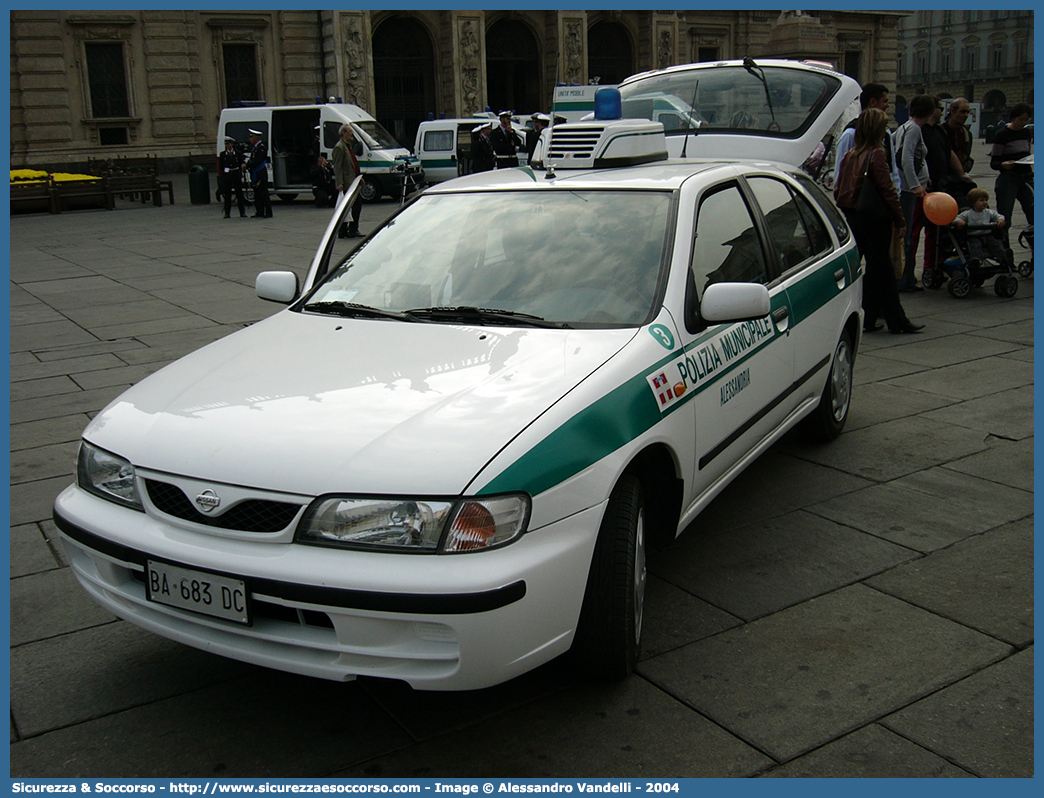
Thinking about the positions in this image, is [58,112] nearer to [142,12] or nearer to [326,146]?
[142,12]

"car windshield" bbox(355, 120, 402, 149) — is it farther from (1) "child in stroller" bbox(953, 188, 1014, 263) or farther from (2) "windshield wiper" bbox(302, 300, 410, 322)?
(2) "windshield wiper" bbox(302, 300, 410, 322)

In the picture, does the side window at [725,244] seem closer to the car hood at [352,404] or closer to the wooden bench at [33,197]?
the car hood at [352,404]

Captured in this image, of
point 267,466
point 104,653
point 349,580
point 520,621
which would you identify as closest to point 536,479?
point 520,621

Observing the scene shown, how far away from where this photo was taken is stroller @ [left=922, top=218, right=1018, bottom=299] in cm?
981

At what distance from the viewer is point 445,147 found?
83.9 ft

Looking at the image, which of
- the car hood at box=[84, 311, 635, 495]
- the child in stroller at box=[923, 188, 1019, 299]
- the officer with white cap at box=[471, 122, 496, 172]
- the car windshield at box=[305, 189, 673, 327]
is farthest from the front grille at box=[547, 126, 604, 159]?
the officer with white cap at box=[471, 122, 496, 172]

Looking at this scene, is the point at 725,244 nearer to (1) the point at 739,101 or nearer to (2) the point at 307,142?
(1) the point at 739,101

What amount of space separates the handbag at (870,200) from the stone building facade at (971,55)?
84.7 m

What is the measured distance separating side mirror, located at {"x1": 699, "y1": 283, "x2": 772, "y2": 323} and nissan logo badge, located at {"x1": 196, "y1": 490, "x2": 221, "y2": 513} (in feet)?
5.85

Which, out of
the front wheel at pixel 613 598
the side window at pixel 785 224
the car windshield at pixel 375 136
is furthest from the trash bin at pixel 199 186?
the front wheel at pixel 613 598

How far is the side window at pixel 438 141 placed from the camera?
25.4 metres

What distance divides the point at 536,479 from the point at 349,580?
0.56 meters

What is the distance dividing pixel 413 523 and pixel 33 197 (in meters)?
23.1

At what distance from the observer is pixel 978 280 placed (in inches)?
391
